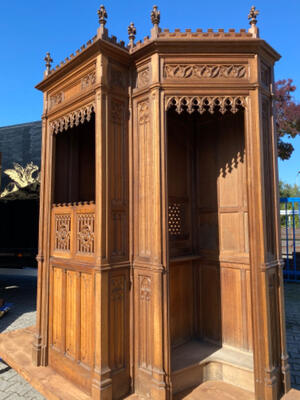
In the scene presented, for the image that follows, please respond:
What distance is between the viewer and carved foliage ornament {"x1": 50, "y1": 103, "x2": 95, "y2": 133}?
349 cm

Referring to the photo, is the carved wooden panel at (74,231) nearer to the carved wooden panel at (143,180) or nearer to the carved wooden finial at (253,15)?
the carved wooden panel at (143,180)

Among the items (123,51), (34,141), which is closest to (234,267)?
(123,51)

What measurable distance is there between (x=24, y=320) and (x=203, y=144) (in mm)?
6465

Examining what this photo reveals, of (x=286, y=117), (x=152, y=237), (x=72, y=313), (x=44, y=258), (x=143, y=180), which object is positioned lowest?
(x=72, y=313)

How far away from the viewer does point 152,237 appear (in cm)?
318

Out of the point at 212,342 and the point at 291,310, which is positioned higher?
the point at 212,342

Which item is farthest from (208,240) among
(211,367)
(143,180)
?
(211,367)

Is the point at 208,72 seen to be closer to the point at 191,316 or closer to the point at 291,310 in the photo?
the point at 191,316

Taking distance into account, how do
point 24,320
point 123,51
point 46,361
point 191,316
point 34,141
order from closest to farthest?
1. point 123,51
2. point 46,361
3. point 191,316
4. point 24,320
5. point 34,141

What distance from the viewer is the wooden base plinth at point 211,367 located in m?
3.29

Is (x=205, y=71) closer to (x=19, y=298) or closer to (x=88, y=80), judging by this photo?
(x=88, y=80)

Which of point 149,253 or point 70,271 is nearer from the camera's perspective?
point 149,253

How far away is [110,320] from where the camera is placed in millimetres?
3154

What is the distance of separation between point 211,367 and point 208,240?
67.7 inches
